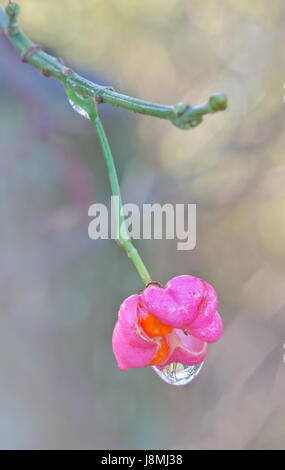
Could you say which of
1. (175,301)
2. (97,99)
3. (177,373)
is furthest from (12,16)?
(177,373)

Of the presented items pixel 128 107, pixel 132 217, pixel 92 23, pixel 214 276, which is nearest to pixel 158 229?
pixel 132 217

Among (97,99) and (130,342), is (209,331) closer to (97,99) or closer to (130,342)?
(130,342)

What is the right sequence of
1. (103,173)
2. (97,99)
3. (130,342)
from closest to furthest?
(97,99)
(130,342)
(103,173)

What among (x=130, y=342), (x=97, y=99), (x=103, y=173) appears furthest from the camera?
(x=103, y=173)

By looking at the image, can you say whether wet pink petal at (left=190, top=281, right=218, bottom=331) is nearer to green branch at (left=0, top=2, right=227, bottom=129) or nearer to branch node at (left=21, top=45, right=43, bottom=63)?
green branch at (left=0, top=2, right=227, bottom=129)

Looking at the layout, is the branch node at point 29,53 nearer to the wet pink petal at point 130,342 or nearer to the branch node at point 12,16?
the branch node at point 12,16

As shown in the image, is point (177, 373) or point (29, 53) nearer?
point (29, 53)

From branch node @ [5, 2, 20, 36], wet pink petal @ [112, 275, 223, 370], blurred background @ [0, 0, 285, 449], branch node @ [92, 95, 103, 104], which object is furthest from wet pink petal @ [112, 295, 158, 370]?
blurred background @ [0, 0, 285, 449]

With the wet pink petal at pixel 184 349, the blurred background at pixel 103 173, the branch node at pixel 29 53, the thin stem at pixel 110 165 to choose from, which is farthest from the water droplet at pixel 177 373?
the blurred background at pixel 103 173

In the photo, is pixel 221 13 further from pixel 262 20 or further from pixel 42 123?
pixel 42 123

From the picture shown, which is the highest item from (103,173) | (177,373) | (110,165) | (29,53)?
(103,173)
